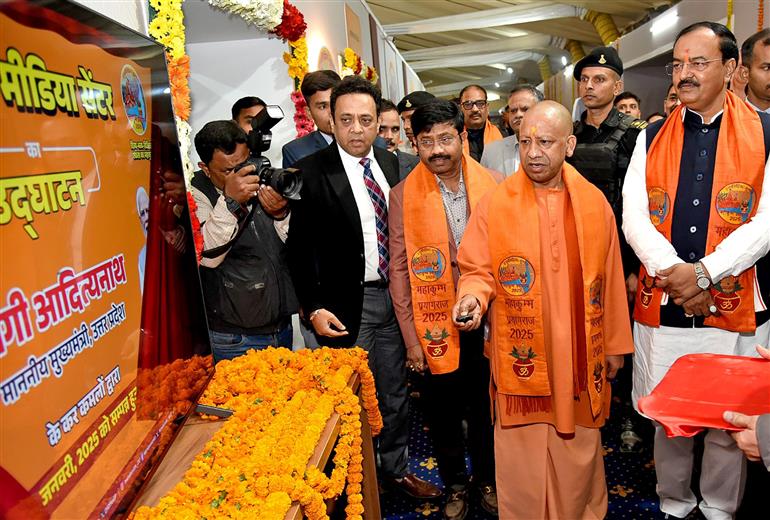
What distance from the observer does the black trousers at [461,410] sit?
245cm

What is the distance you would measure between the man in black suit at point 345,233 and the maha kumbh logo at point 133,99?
1.00 meters

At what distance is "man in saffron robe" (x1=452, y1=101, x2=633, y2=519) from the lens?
212cm

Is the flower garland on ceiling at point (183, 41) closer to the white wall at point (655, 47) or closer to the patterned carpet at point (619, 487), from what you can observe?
the patterned carpet at point (619, 487)

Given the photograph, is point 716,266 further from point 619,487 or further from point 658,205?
point 619,487

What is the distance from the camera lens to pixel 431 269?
235 centimetres

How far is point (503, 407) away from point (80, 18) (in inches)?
76.6

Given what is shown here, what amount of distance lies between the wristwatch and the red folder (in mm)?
502

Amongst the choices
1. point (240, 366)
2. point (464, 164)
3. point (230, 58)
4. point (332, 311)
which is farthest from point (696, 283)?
point (230, 58)

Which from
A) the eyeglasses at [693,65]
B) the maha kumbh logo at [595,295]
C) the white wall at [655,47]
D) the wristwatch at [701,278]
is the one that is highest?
the white wall at [655,47]

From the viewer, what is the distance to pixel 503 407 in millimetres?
2279

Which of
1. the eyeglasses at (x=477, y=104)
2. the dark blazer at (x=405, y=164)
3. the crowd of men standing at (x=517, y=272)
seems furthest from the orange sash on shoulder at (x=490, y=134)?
the crowd of men standing at (x=517, y=272)

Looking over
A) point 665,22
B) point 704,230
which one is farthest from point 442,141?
point 665,22

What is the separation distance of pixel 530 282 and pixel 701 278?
24.1 inches

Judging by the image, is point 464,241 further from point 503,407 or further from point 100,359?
point 100,359
